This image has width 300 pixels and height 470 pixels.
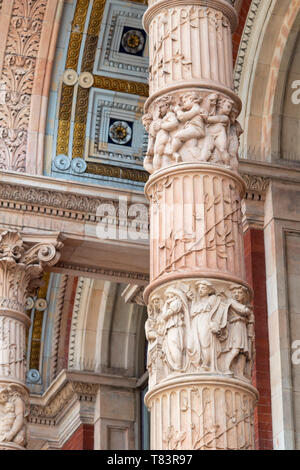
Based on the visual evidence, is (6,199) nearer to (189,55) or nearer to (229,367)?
(189,55)

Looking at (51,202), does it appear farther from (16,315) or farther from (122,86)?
(122,86)

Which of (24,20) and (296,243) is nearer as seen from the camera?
(296,243)

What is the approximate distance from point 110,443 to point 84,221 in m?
5.06

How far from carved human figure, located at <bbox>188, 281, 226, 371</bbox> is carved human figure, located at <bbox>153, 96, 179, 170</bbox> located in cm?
114

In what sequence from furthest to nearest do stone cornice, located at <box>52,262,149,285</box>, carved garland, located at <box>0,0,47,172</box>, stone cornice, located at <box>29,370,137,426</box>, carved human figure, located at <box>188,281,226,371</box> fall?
stone cornice, located at <box>29,370,137,426</box> < stone cornice, located at <box>52,262,149,285</box> < carved garland, located at <box>0,0,47,172</box> < carved human figure, located at <box>188,281,226,371</box>

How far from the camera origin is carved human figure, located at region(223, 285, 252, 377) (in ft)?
25.2

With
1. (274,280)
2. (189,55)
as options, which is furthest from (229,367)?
(274,280)

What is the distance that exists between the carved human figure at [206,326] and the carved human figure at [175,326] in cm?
6

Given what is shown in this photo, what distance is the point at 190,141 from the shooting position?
8.43 metres

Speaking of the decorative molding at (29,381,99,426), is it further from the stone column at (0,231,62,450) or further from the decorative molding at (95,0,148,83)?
the decorative molding at (95,0,148,83)

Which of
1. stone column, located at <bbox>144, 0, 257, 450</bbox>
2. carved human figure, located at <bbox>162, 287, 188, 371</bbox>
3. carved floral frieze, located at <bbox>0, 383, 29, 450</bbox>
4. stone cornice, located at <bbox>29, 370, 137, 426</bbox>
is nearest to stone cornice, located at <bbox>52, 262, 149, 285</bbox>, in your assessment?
carved floral frieze, located at <bbox>0, 383, 29, 450</bbox>

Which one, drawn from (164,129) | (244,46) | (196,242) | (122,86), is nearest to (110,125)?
(122,86)
